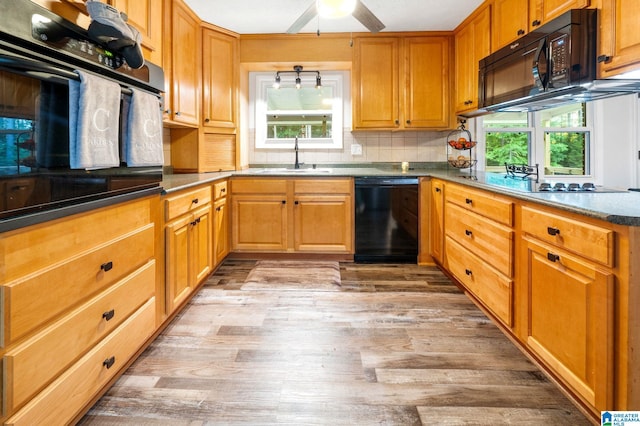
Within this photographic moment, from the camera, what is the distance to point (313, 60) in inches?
164

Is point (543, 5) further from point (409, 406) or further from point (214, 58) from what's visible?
point (214, 58)

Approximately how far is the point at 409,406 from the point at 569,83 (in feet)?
5.77

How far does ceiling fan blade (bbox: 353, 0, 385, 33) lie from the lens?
264cm

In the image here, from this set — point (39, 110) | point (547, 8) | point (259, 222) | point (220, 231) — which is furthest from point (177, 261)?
point (547, 8)

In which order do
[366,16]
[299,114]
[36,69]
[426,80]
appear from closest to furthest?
[36,69] < [366,16] < [426,80] < [299,114]

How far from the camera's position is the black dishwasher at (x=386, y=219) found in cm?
379

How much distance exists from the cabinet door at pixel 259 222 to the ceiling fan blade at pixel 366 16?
1.69 m

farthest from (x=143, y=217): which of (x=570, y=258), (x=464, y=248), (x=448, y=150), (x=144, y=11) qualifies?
(x=448, y=150)

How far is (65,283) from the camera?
4.37 ft

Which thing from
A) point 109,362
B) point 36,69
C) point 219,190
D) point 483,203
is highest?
point 36,69

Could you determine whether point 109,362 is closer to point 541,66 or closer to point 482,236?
point 482,236

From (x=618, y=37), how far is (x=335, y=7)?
1.51m

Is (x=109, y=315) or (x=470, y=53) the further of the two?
(x=470, y=53)

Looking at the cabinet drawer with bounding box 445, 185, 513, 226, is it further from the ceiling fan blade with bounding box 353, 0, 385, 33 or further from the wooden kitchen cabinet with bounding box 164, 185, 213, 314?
the wooden kitchen cabinet with bounding box 164, 185, 213, 314
